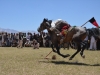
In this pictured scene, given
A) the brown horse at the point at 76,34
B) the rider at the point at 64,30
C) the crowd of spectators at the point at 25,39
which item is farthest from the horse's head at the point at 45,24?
the crowd of spectators at the point at 25,39

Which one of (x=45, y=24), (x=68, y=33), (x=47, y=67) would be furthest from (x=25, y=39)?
(x=47, y=67)

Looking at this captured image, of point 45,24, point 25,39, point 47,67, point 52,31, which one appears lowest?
point 47,67

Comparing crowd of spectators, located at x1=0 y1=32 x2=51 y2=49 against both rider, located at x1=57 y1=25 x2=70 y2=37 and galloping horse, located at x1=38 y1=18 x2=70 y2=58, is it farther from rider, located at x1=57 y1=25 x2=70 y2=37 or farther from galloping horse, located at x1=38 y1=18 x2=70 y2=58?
rider, located at x1=57 y1=25 x2=70 y2=37

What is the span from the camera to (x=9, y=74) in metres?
8.73

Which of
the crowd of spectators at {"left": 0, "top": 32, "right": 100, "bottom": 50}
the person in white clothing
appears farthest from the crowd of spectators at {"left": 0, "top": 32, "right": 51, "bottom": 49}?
the person in white clothing

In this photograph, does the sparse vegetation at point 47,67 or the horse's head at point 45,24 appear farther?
the horse's head at point 45,24

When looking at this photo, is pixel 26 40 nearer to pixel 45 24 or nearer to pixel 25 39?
pixel 25 39

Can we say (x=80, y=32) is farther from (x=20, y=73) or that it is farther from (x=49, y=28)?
(x=20, y=73)

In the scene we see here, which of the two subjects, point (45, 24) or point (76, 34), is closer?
point (76, 34)

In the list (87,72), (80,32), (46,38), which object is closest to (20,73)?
(87,72)

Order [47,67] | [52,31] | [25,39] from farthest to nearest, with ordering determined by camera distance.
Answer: [25,39], [52,31], [47,67]

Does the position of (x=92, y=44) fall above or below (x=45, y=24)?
below

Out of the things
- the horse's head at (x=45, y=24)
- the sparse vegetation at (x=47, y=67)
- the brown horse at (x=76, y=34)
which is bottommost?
the sparse vegetation at (x=47, y=67)

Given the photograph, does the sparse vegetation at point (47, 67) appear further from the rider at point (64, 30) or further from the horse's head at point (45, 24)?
the horse's head at point (45, 24)
